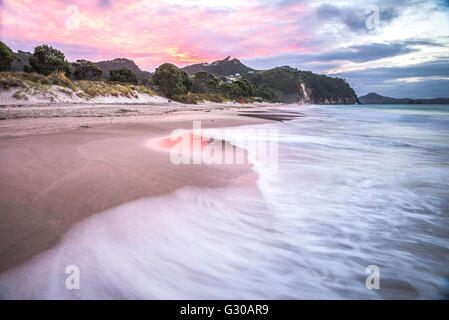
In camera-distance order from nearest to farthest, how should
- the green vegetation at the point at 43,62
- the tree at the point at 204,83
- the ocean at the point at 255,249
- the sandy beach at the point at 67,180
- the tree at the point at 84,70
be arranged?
1. the ocean at the point at 255,249
2. the sandy beach at the point at 67,180
3. the green vegetation at the point at 43,62
4. the tree at the point at 84,70
5. the tree at the point at 204,83

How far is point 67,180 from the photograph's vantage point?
2.59 m

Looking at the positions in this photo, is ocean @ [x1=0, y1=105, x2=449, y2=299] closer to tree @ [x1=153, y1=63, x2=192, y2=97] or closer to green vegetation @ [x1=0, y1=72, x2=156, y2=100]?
green vegetation @ [x1=0, y1=72, x2=156, y2=100]

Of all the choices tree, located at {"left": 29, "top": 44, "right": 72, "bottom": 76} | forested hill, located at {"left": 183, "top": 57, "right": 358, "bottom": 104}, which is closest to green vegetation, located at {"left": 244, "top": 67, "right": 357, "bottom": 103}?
forested hill, located at {"left": 183, "top": 57, "right": 358, "bottom": 104}

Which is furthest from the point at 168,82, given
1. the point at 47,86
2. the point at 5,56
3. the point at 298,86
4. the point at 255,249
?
the point at 298,86

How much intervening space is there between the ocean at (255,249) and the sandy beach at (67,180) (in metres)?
0.17

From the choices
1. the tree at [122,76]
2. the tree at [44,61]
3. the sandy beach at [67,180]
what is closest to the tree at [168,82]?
the tree at [122,76]

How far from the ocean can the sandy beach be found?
0.17 meters

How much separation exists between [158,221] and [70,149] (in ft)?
9.44

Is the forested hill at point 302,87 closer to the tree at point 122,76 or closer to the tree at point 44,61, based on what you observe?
the tree at point 122,76

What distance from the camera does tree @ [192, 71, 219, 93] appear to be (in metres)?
51.5

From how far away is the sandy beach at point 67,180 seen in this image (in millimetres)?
1671

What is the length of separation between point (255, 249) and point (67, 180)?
2277 mm

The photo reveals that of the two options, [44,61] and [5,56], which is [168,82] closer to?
[44,61]

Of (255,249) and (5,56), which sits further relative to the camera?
(5,56)
